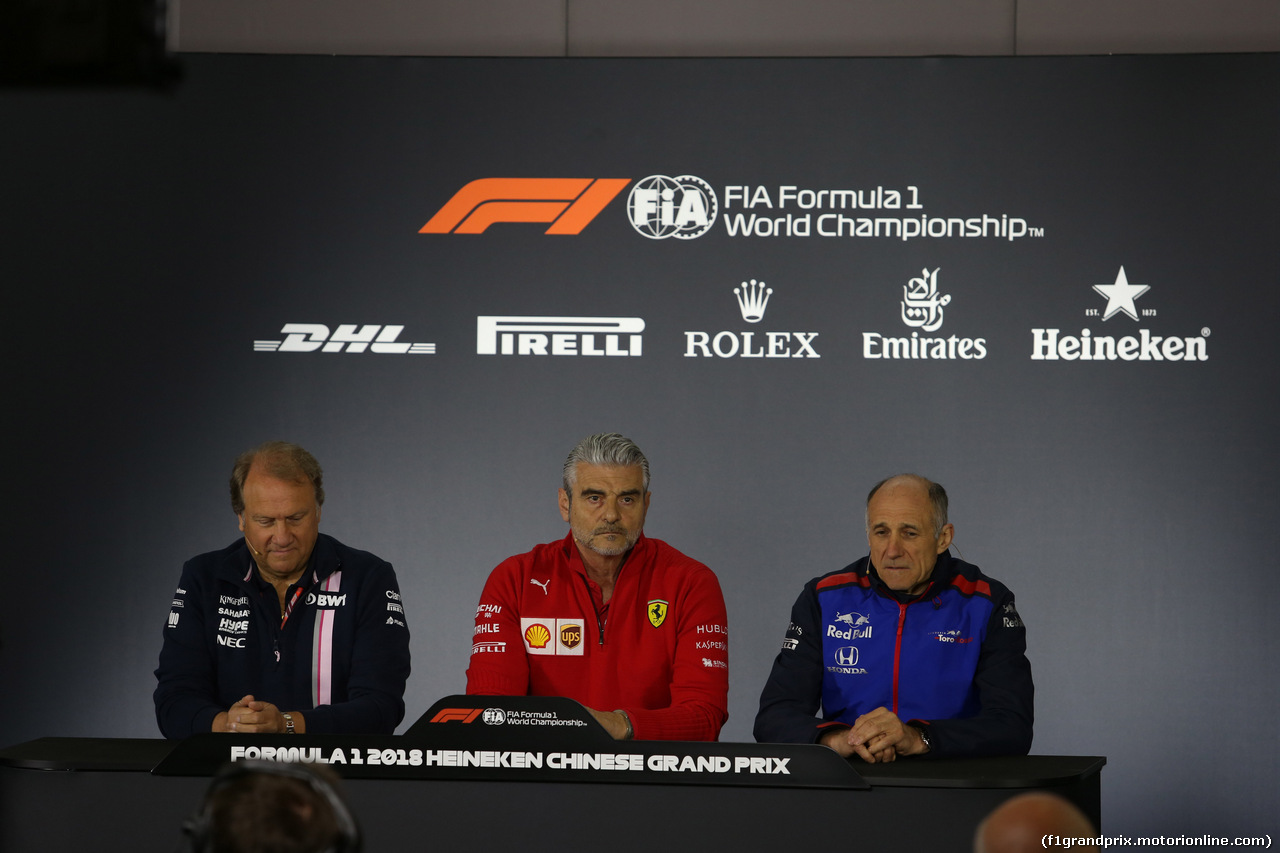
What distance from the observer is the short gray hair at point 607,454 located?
107 inches

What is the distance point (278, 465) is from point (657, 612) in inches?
34.8

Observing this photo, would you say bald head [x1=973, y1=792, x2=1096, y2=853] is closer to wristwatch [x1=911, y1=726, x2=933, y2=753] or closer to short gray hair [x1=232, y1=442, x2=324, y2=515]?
wristwatch [x1=911, y1=726, x2=933, y2=753]

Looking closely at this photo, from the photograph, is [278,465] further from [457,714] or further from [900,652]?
[900,652]

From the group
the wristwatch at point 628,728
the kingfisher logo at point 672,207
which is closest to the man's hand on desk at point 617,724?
the wristwatch at point 628,728

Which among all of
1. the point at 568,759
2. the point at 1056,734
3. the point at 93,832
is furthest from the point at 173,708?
the point at 1056,734

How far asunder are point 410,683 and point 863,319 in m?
1.90

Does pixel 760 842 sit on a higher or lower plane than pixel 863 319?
lower

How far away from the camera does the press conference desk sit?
6.43ft

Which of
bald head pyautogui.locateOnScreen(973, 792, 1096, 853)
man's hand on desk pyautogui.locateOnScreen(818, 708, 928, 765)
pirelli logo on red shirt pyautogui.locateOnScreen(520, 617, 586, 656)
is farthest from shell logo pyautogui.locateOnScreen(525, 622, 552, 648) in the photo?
bald head pyautogui.locateOnScreen(973, 792, 1096, 853)

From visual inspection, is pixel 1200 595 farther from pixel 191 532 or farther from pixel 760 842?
pixel 191 532

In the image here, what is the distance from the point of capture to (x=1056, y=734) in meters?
3.86

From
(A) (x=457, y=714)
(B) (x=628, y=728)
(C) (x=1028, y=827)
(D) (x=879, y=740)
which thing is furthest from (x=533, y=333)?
(C) (x=1028, y=827)

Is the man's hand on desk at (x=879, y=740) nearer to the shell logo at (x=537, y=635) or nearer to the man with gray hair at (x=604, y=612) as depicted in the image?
the man with gray hair at (x=604, y=612)

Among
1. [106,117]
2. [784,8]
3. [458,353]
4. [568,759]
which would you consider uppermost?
[784,8]
